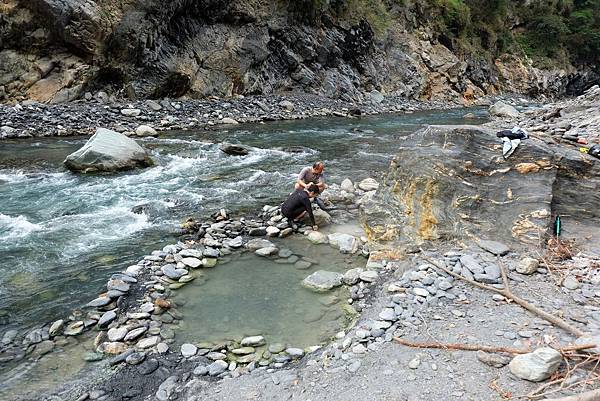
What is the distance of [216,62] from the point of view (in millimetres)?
26984

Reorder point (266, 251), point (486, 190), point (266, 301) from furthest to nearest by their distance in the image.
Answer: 1. point (266, 251)
2. point (486, 190)
3. point (266, 301)

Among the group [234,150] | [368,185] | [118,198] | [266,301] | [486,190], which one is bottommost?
[234,150]

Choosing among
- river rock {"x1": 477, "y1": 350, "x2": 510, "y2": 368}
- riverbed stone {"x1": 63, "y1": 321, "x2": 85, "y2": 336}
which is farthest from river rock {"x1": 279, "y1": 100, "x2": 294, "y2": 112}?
river rock {"x1": 477, "y1": 350, "x2": 510, "y2": 368}

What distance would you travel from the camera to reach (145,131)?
18.2 m

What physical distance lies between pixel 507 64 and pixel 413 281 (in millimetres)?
52113

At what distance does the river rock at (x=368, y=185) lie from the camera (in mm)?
11562

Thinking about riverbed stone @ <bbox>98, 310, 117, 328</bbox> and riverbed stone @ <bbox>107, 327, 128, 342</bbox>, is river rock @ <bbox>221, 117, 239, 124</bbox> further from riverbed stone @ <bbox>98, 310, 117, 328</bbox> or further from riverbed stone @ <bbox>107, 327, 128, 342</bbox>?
riverbed stone @ <bbox>107, 327, 128, 342</bbox>

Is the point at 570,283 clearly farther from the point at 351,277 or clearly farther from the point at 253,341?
the point at 253,341

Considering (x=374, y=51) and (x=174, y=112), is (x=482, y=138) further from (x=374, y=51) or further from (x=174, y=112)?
(x=374, y=51)

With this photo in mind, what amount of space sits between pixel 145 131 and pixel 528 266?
52.5ft

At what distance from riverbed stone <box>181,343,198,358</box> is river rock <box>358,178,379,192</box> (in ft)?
23.9

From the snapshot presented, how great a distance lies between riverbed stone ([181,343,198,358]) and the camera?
199 inches

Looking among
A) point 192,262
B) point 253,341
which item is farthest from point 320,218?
point 253,341

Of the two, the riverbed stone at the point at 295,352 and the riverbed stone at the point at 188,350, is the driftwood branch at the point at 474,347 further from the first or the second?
the riverbed stone at the point at 188,350
